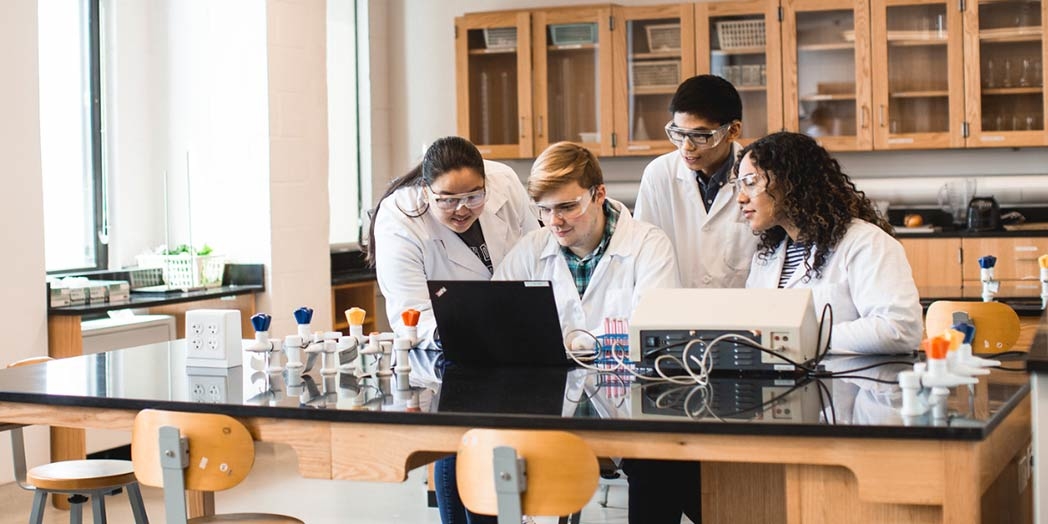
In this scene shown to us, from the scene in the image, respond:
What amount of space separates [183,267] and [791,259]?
2992mm

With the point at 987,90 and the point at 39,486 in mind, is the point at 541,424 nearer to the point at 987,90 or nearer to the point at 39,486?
the point at 39,486

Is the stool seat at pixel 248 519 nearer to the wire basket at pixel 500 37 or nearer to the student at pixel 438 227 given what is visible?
the student at pixel 438 227

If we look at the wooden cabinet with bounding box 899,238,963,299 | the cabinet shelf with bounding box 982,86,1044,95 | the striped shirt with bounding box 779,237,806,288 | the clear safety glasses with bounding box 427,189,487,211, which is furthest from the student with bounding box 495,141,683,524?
the cabinet shelf with bounding box 982,86,1044,95

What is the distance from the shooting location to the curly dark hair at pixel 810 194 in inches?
105

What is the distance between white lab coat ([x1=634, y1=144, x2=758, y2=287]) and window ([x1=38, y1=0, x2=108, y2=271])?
2735 millimetres

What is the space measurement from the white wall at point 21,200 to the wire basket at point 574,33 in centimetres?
292

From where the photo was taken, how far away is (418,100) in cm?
694

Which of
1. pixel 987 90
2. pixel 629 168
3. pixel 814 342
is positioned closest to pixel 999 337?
pixel 814 342

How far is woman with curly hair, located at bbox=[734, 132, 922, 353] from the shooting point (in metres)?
2.56

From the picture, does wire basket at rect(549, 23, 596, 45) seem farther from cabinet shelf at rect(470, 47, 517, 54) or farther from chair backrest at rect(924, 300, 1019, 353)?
chair backrest at rect(924, 300, 1019, 353)

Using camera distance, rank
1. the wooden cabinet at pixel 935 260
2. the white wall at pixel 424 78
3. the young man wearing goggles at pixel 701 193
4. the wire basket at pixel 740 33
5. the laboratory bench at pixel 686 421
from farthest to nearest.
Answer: the white wall at pixel 424 78
the wire basket at pixel 740 33
the wooden cabinet at pixel 935 260
the young man wearing goggles at pixel 701 193
the laboratory bench at pixel 686 421

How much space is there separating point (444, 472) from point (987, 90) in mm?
4051

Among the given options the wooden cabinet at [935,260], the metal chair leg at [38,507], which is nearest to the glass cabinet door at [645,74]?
the wooden cabinet at [935,260]

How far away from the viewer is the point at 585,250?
2.93 metres
